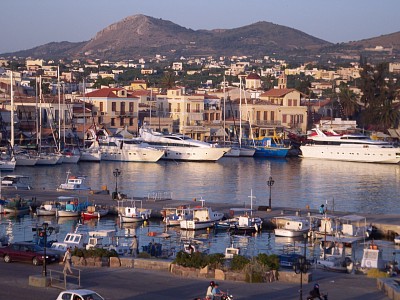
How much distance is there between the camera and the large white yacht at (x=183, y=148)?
6506cm

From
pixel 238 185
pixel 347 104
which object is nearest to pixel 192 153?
pixel 238 185

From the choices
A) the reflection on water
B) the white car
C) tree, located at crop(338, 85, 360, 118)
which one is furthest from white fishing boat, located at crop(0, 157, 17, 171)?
tree, located at crop(338, 85, 360, 118)

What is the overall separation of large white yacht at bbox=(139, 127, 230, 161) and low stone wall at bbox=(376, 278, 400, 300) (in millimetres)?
45847

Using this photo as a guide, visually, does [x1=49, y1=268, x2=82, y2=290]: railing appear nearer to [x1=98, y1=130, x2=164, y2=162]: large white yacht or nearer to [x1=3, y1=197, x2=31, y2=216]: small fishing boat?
[x1=3, y1=197, x2=31, y2=216]: small fishing boat

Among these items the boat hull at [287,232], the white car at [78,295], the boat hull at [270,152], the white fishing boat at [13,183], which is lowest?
the boat hull at [270,152]

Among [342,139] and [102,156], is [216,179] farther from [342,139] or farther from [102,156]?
[342,139]

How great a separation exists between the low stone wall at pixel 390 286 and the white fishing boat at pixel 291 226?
11.7 m

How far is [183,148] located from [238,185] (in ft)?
Result: 55.6

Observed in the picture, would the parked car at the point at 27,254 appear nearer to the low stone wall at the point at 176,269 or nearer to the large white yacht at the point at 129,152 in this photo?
the low stone wall at the point at 176,269

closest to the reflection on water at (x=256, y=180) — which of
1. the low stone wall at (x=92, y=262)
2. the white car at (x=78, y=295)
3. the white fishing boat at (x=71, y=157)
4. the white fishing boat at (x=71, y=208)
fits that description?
the white fishing boat at (x=71, y=157)

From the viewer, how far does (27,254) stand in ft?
70.6

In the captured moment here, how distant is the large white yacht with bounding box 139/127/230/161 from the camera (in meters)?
65.1

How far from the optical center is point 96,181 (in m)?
49.9

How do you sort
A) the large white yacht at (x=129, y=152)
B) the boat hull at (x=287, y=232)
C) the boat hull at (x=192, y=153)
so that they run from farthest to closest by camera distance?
the boat hull at (x=192, y=153), the large white yacht at (x=129, y=152), the boat hull at (x=287, y=232)
